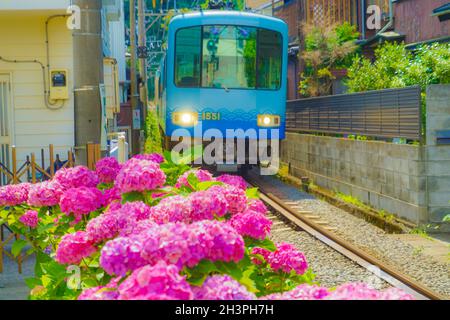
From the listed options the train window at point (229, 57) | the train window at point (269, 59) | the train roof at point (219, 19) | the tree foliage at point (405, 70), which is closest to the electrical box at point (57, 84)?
the train roof at point (219, 19)

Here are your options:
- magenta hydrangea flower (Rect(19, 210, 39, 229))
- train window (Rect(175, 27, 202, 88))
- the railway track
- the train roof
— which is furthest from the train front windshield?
magenta hydrangea flower (Rect(19, 210, 39, 229))

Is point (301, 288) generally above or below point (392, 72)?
below

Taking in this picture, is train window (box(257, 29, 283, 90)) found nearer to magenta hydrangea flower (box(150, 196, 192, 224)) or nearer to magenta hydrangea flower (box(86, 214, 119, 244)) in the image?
magenta hydrangea flower (box(86, 214, 119, 244))

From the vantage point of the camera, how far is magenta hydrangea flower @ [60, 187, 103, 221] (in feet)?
14.0

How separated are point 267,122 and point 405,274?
8.44 m

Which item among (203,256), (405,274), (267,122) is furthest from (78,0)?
(267,122)

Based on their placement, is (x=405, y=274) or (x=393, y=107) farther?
(x=393, y=107)

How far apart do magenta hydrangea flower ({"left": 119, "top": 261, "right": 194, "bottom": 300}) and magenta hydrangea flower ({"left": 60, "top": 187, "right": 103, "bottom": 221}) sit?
6.51 ft

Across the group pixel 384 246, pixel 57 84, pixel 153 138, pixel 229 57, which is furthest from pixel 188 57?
pixel 153 138

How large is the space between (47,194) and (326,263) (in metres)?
5.06

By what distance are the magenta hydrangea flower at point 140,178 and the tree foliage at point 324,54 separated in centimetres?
2099

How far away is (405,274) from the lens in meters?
8.37

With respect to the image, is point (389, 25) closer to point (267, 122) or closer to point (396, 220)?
A: point (267, 122)

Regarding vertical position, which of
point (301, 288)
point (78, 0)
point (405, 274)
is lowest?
point (405, 274)
